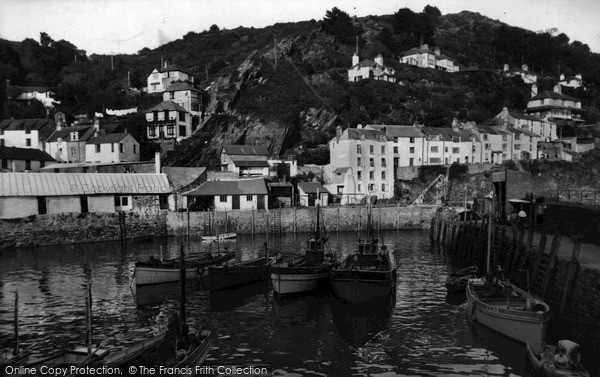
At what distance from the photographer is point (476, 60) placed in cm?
A: 18425

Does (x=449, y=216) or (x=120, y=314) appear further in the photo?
(x=449, y=216)

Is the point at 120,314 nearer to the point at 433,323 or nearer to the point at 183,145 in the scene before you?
the point at 433,323

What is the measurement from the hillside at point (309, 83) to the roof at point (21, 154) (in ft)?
76.6

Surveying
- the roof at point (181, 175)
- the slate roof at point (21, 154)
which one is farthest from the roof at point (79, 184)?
the slate roof at point (21, 154)

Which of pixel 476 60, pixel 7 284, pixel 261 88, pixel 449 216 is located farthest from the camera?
pixel 476 60

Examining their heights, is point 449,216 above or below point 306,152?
below

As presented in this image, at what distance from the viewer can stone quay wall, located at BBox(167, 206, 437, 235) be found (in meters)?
69.2

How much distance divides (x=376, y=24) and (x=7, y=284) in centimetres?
17717

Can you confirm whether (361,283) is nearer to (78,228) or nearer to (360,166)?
(78,228)

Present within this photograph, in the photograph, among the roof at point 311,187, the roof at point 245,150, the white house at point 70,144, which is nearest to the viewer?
the roof at point 311,187

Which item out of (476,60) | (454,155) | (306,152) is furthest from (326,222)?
(476,60)

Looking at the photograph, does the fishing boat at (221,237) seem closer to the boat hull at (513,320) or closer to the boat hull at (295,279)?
the boat hull at (295,279)

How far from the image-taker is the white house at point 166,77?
135462 millimetres

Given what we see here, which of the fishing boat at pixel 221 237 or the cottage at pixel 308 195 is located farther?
the cottage at pixel 308 195
